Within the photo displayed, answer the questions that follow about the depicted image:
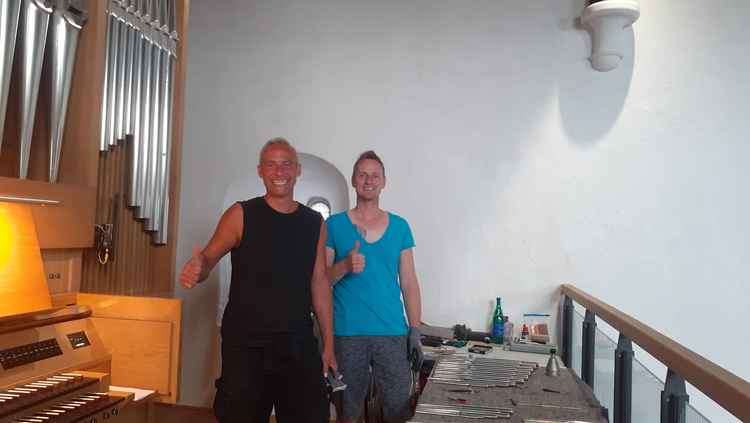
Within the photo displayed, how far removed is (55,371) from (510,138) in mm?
2912

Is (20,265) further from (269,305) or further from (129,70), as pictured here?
(129,70)

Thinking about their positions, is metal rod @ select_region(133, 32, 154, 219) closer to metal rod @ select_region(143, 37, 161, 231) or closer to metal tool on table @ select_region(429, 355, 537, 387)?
metal rod @ select_region(143, 37, 161, 231)

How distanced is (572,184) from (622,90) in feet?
2.15

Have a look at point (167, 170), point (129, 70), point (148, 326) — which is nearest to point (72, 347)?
point (148, 326)

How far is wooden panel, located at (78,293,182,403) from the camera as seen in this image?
2.22 metres

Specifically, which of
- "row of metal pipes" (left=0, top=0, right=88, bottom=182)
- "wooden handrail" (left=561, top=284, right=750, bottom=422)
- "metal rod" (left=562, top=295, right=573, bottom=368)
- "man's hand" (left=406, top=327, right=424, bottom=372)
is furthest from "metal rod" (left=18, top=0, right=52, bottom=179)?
"metal rod" (left=562, top=295, right=573, bottom=368)

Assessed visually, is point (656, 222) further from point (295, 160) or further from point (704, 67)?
point (295, 160)

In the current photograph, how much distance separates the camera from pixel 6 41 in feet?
6.15

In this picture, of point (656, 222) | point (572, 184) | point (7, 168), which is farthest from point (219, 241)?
point (656, 222)

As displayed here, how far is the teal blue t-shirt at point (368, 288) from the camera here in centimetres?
268

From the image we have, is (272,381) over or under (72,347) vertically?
under

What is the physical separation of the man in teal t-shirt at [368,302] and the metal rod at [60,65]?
115 centimetres

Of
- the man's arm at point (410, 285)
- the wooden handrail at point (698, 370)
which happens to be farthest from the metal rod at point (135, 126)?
the wooden handrail at point (698, 370)

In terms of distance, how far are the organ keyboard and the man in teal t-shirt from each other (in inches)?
37.1
